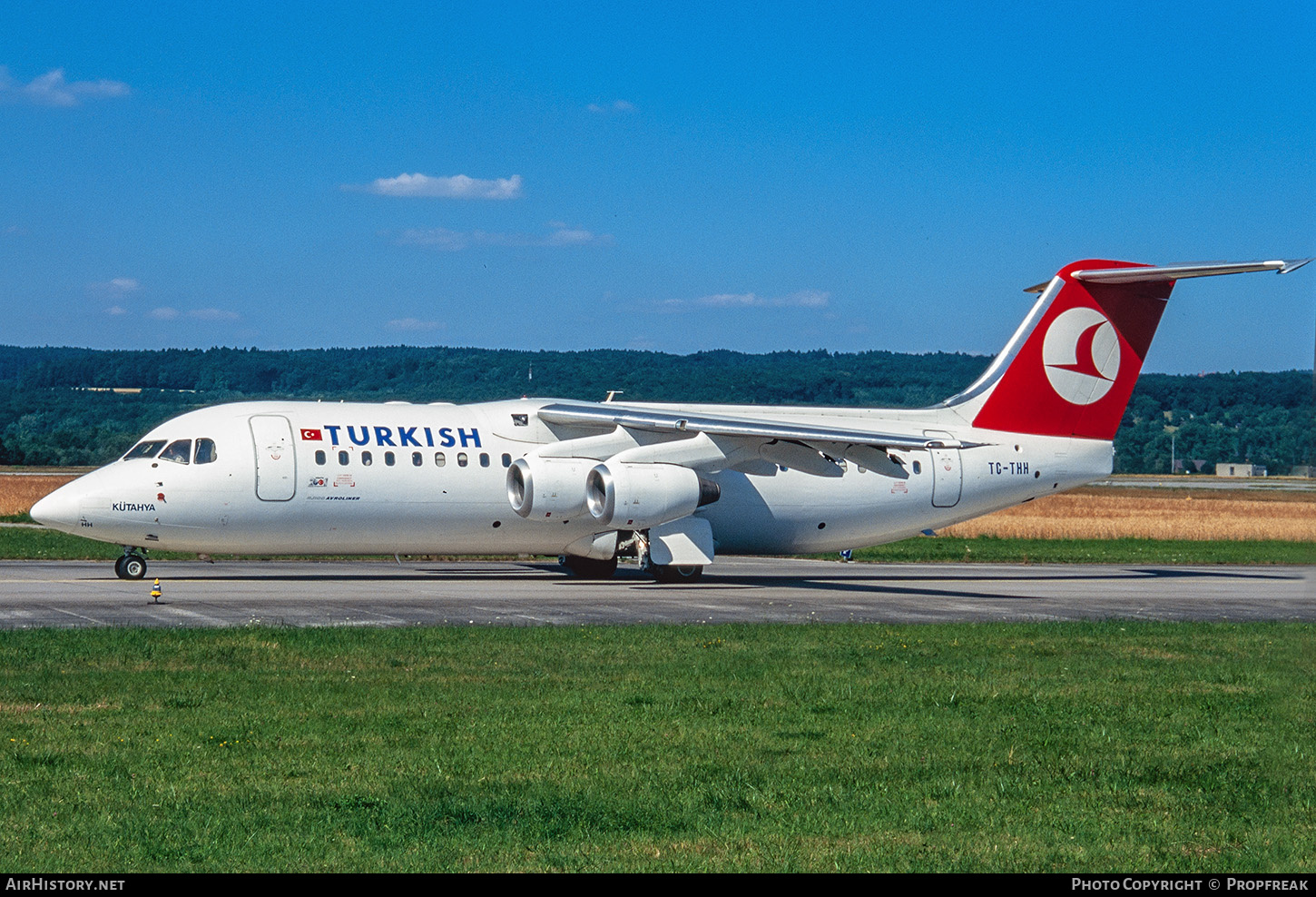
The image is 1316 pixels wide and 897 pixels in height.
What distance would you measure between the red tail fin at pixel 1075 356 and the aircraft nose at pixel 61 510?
1883 cm

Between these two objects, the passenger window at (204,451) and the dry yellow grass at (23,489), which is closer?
the passenger window at (204,451)

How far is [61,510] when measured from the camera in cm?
2411

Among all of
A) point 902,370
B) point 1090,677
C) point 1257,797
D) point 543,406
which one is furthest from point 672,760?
point 902,370

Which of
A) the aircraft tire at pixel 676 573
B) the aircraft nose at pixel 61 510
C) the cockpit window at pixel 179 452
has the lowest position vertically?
the aircraft tire at pixel 676 573

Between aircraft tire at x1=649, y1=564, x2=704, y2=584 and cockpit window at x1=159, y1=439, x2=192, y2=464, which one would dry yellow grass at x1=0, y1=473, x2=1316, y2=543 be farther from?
cockpit window at x1=159, y1=439, x2=192, y2=464

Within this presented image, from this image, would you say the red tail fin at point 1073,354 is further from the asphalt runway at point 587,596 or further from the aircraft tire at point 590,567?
the aircraft tire at point 590,567

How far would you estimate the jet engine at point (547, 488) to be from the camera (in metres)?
26.5

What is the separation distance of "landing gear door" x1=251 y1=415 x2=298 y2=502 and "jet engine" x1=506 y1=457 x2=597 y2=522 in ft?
13.9

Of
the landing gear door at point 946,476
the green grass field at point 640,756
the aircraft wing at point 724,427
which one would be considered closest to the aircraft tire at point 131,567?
the aircraft wing at point 724,427

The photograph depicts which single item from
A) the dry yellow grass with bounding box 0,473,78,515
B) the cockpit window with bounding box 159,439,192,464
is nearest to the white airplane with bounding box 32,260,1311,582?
the cockpit window with bounding box 159,439,192,464

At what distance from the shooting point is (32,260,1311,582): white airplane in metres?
25.3

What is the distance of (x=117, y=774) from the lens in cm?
953
